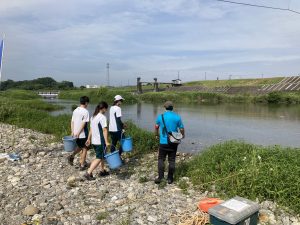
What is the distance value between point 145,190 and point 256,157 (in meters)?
2.80

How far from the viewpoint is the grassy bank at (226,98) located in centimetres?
4998

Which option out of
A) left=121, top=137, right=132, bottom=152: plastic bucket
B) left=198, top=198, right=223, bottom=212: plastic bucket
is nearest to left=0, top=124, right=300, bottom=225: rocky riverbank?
left=198, top=198, right=223, bottom=212: plastic bucket

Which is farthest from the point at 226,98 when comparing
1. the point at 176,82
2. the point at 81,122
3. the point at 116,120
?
the point at 81,122

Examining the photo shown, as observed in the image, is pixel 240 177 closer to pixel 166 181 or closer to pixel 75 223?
pixel 166 181

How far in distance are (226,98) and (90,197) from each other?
2058 inches

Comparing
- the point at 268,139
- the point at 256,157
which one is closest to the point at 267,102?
the point at 268,139

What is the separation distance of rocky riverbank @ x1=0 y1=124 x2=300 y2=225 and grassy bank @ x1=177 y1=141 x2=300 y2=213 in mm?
323

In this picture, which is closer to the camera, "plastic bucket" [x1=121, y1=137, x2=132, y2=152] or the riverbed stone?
the riverbed stone

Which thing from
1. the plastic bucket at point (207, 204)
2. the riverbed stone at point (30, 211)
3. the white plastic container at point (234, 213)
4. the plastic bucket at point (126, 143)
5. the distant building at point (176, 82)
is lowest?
the riverbed stone at point (30, 211)

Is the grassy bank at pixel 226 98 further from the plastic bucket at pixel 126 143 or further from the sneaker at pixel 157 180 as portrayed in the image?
the sneaker at pixel 157 180

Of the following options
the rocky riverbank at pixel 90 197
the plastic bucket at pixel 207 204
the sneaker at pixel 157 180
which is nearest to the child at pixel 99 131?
the rocky riverbank at pixel 90 197

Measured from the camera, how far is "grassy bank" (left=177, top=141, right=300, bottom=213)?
21.8ft

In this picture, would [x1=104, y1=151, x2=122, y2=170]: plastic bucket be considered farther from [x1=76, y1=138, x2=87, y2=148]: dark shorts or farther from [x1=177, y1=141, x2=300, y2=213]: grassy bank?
[x1=177, y1=141, x2=300, y2=213]: grassy bank

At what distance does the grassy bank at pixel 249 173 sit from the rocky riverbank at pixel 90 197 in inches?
12.7
